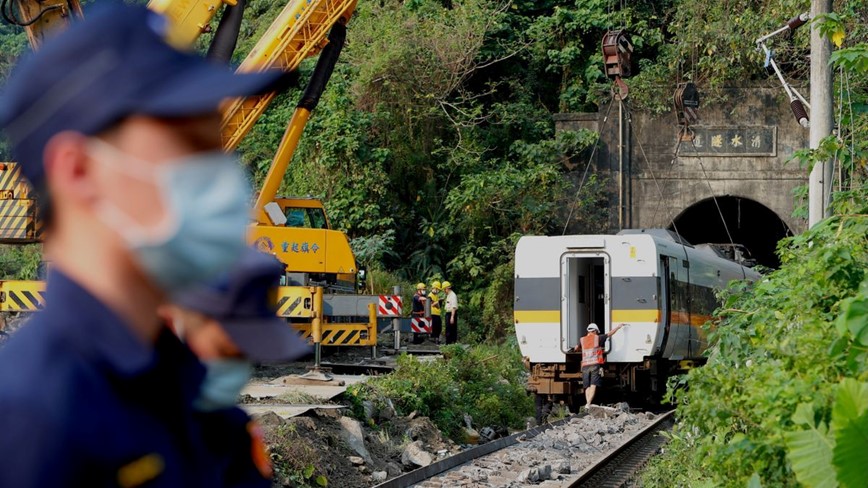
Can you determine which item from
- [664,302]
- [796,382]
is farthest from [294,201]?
[796,382]

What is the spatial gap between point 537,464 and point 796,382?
6635 mm

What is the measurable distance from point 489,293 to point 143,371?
26.9m

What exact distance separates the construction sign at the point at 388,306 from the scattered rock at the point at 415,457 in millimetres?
8505

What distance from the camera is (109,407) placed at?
4.32ft

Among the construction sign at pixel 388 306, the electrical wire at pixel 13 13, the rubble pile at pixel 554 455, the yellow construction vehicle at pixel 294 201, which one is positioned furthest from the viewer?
the construction sign at pixel 388 306

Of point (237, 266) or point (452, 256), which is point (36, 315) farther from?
point (452, 256)

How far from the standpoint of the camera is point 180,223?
1310 mm

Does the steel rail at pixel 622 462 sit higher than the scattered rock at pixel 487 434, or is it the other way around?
the steel rail at pixel 622 462

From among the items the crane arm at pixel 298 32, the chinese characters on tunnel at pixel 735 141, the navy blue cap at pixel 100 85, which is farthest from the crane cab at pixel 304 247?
the navy blue cap at pixel 100 85

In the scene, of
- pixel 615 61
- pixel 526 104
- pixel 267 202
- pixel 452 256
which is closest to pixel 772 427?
pixel 267 202

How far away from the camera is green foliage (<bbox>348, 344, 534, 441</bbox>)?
567 inches

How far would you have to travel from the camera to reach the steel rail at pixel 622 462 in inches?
432

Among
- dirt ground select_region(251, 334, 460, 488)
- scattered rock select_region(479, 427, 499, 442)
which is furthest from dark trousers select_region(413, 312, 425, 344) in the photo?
dirt ground select_region(251, 334, 460, 488)

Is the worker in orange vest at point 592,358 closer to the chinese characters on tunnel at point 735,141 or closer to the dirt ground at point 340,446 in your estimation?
the dirt ground at point 340,446
